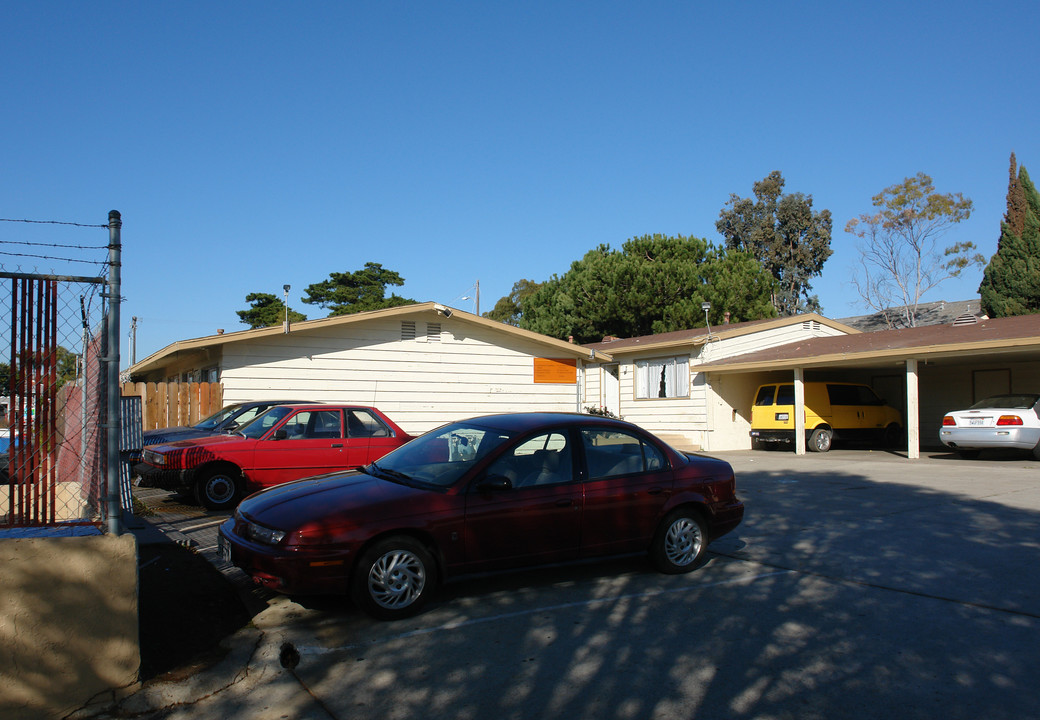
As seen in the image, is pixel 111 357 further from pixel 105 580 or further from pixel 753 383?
pixel 753 383

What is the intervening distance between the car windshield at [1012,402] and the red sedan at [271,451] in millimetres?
A: 12858

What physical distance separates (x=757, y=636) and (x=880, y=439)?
1804cm

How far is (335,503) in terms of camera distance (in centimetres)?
542

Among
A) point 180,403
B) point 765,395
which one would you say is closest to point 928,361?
point 765,395

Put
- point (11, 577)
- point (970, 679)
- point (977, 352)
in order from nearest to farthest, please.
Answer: point (11, 577) < point (970, 679) < point (977, 352)

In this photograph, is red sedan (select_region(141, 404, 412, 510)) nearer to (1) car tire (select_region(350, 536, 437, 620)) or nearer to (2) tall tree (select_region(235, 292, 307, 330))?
(1) car tire (select_region(350, 536, 437, 620))

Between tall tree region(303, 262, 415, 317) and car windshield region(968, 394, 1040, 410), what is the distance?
43.1 meters

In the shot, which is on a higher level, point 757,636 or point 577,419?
point 577,419

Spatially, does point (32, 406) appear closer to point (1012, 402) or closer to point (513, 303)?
point (1012, 402)

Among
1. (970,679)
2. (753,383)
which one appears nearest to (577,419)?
(970,679)

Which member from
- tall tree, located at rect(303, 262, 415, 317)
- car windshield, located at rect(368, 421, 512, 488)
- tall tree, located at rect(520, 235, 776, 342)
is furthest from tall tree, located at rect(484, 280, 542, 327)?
car windshield, located at rect(368, 421, 512, 488)

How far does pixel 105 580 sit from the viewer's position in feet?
13.5

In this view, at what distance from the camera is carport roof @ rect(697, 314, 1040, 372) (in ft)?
48.9

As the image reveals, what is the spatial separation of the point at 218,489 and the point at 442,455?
4.80m
